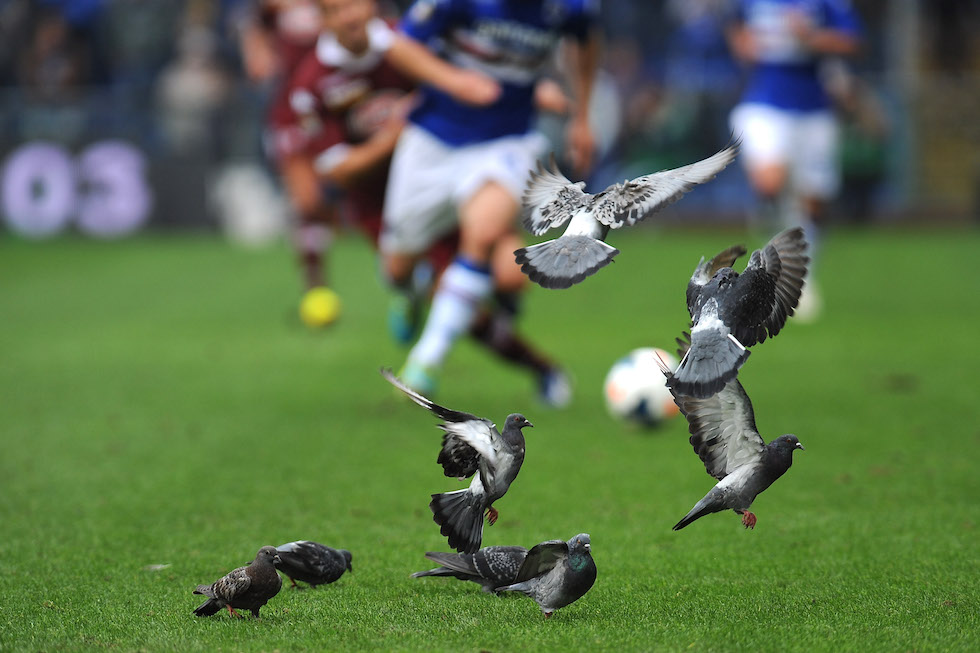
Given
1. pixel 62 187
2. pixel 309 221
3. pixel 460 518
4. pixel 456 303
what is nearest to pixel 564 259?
pixel 460 518

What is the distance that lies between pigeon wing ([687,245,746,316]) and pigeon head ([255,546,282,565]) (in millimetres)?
1095

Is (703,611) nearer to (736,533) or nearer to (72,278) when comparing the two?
(736,533)

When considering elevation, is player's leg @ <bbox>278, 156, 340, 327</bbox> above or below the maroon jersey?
below

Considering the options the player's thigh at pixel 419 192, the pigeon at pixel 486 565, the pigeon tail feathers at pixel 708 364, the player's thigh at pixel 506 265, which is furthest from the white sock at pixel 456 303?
the pigeon tail feathers at pixel 708 364

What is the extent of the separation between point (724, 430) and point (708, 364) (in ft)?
0.85

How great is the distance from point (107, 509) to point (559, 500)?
1455mm

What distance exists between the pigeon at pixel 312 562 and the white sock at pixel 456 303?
7.49 feet

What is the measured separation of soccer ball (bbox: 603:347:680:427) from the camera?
5.20 metres

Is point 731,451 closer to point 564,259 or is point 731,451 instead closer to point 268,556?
point 564,259

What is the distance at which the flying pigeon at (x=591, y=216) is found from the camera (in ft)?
8.84

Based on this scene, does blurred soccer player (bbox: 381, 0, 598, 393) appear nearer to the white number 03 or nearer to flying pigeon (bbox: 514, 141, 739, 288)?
flying pigeon (bbox: 514, 141, 739, 288)

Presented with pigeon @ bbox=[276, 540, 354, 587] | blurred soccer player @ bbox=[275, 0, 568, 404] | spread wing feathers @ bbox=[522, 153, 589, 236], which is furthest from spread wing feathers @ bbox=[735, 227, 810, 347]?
blurred soccer player @ bbox=[275, 0, 568, 404]

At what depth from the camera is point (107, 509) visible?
13.6 ft

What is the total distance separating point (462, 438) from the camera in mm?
2781
